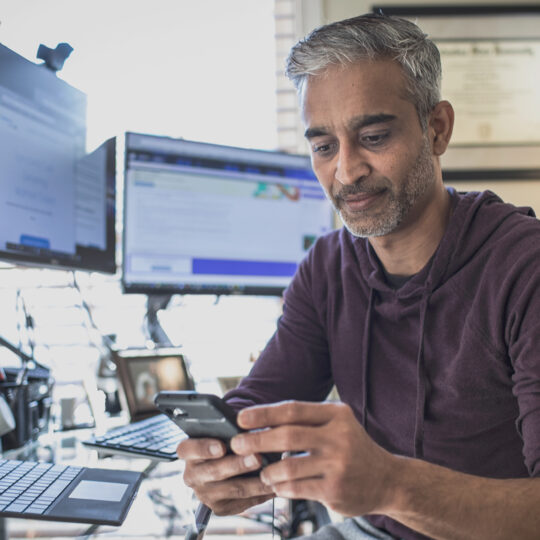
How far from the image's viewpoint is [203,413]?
601 millimetres

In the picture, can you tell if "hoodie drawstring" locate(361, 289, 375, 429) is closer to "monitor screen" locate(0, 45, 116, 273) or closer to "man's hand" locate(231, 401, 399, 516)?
"man's hand" locate(231, 401, 399, 516)

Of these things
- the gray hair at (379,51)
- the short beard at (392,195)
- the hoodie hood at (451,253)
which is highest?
the gray hair at (379,51)

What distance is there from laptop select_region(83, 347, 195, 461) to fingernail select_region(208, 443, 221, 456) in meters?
0.22

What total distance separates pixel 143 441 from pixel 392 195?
0.62 m

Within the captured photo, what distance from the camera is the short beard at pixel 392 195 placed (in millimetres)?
999

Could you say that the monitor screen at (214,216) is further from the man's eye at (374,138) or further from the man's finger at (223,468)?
the man's finger at (223,468)

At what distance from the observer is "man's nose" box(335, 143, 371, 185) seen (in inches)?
38.3

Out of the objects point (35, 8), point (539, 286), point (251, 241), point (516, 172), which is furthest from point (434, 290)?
point (35, 8)

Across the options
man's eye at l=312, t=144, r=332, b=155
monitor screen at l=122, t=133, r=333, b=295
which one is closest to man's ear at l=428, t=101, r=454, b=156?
man's eye at l=312, t=144, r=332, b=155

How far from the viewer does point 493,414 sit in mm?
896

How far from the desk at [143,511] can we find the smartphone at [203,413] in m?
0.13

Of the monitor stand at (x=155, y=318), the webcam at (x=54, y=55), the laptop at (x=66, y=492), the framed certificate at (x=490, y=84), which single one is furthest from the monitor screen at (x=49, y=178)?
the framed certificate at (x=490, y=84)

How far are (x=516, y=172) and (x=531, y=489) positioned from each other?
150 centimetres

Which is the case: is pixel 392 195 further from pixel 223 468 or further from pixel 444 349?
pixel 223 468
